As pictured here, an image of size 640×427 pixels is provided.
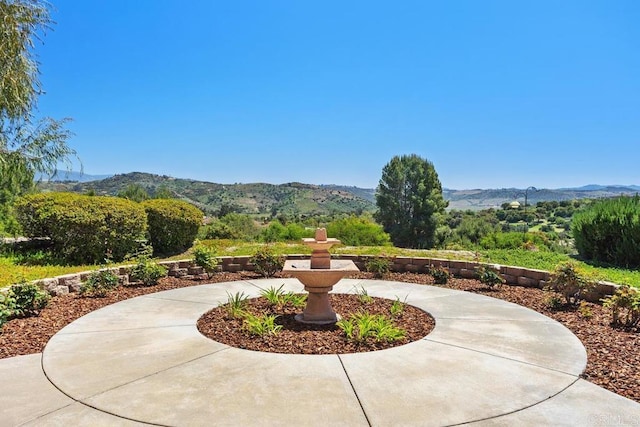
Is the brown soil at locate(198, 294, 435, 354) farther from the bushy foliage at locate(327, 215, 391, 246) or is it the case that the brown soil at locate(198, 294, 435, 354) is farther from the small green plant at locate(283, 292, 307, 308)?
the bushy foliage at locate(327, 215, 391, 246)

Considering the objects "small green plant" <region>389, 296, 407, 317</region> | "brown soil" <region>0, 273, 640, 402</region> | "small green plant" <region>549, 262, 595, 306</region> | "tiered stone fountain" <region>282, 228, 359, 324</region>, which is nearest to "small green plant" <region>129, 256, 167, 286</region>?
"brown soil" <region>0, 273, 640, 402</region>

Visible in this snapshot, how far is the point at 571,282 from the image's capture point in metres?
6.88

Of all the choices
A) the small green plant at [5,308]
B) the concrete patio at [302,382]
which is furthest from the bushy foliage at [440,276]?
the small green plant at [5,308]

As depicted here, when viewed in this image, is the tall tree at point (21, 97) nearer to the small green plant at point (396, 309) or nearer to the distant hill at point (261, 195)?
the small green plant at point (396, 309)

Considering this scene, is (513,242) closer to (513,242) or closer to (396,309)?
(513,242)

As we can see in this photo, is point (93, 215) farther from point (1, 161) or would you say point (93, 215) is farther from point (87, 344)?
point (87, 344)

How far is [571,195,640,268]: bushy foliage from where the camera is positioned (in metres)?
11.4

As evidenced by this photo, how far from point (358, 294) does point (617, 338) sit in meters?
3.61

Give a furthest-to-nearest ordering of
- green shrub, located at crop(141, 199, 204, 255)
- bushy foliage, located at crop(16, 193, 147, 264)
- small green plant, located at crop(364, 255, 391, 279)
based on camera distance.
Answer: green shrub, located at crop(141, 199, 204, 255)
bushy foliage, located at crop(16, 193, 147, 264)
small green plant, located at crop(364, 255, 391, 279)

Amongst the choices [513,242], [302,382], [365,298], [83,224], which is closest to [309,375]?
[302,382]

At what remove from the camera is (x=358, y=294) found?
7453 millimetres

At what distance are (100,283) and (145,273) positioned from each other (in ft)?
2.83

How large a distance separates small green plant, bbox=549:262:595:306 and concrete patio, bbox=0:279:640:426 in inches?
68.2

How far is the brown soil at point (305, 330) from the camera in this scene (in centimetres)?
483
